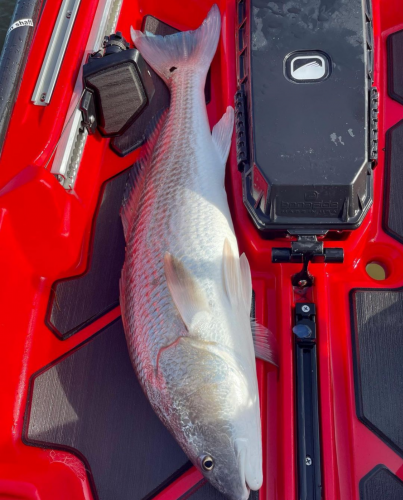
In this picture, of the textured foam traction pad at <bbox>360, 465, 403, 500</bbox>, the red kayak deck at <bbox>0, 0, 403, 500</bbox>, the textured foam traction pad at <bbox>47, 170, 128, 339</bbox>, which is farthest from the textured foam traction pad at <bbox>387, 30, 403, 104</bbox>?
the textured foam traction pad at <bbox>360, 465, 403, 500</bbox>

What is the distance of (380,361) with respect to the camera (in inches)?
72.9

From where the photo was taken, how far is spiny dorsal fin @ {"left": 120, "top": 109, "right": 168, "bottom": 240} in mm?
2088

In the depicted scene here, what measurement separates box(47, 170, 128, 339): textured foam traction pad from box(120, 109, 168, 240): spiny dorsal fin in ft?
0.59

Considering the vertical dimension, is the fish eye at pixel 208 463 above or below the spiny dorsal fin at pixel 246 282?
below

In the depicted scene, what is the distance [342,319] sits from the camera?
6.37 feet

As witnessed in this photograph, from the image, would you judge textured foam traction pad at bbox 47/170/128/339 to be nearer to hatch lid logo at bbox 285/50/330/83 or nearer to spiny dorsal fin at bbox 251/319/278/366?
spiny dorsal fin at bbox 251/319/278/366

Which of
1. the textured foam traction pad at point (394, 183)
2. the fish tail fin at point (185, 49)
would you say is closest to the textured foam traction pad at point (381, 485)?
the textured foam traction pad at point (394, 183)

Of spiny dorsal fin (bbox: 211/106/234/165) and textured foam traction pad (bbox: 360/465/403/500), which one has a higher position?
spiny dorsal fin (bbox: 211/106/234/165)

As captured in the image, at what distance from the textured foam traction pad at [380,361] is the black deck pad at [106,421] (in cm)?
81

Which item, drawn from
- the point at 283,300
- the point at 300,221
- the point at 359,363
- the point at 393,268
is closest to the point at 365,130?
the point at 300,221

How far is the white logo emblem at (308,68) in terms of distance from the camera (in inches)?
77.0

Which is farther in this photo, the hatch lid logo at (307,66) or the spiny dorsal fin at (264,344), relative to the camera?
the hatch lid logo at (307,66)

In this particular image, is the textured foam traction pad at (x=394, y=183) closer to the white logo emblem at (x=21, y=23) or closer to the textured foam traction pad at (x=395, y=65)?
the textured foam traction pad at (x=395, y=65)

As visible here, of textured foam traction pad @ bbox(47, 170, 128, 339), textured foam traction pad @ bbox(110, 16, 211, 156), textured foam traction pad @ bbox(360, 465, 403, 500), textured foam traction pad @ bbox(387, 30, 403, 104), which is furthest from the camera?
textured foam traction pad @ bbox(110, 16, 211, 156)
